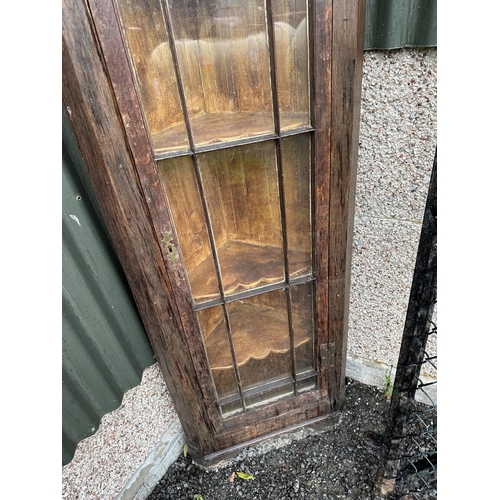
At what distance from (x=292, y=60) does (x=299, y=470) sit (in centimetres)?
191

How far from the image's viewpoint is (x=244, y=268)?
1.51 metres

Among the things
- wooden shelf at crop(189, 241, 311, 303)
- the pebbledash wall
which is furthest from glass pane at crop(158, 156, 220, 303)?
the pebbledash wall

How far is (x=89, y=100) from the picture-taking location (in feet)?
3.36

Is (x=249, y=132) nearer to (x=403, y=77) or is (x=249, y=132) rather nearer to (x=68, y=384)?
(x=403, y=77)

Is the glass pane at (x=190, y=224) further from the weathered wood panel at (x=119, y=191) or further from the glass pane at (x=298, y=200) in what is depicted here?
the glass pane at (x=298, y=200)

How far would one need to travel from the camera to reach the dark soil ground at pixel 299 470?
189 centimetres

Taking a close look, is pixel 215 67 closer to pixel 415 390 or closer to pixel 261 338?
pixel 261 338

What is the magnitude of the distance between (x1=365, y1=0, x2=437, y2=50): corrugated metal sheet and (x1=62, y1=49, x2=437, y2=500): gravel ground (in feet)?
0.16

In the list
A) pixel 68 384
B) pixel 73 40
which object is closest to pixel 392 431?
pixel 68 384

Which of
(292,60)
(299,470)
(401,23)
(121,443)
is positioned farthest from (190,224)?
(299,470)

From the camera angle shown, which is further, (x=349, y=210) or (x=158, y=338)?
(x=158, y=338)

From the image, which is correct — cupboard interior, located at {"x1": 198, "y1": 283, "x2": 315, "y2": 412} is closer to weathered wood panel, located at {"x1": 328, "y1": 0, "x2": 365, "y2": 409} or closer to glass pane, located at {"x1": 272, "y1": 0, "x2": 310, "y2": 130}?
weathered wood panel, located at {"x1": 328, "y1": 0, "x2": 365, "y2": 409}

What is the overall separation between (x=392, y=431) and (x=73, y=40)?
1.70 m

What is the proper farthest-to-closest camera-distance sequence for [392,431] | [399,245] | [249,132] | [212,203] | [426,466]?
[399,245], [426,466], [392,431], [212,203], [249,132]
